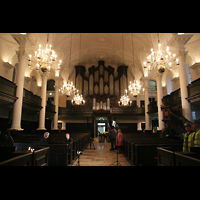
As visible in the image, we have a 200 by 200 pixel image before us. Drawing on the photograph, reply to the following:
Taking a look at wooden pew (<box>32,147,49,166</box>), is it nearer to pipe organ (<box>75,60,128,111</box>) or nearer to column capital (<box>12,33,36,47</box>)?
column capital (<box>12,33,36,47</box>)

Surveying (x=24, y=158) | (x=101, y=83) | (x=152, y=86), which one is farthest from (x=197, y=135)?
(x=152, y=86)

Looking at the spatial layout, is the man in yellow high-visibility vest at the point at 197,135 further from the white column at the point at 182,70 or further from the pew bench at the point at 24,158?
the white column at the point at 182,70

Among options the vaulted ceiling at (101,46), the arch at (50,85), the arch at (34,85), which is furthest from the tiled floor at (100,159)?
the arch at (50,85)

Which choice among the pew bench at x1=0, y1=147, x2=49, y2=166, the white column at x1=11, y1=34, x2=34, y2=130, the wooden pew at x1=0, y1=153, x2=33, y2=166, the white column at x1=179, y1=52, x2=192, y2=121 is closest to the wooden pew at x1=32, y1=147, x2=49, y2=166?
the pew bench at x1=0, y1=147, x2=49, y2=166

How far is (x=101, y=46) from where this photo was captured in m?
18.2

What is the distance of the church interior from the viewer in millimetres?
5414

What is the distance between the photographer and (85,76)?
72.7 feet

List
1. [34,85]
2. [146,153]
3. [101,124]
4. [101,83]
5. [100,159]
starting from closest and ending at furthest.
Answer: [146,153] → [100,159] → [34,85] → [101,124] → [101,83]

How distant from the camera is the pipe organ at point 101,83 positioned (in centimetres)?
2109

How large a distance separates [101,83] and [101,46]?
5.53 metres

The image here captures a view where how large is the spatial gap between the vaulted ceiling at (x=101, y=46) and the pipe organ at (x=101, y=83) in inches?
42.6

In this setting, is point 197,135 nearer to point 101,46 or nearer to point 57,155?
point 57,155
